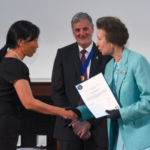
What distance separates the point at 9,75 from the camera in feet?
5.17

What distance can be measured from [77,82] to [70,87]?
0.08 meters

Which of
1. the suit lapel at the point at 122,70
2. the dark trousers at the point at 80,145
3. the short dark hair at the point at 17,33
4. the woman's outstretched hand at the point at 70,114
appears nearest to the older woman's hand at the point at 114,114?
the suit lapel at the point at 122,70

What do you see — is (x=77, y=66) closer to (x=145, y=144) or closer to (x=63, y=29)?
(x=145, y=144)

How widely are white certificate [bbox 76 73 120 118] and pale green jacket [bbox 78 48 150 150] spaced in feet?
0.20

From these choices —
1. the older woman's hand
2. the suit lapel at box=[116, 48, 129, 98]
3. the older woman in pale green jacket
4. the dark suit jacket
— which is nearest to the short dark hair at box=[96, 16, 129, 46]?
the older woman in pale green jacket

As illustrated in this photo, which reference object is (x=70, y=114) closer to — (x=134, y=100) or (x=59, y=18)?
(x=134, y=100)

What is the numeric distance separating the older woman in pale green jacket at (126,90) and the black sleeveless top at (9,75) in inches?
23.0

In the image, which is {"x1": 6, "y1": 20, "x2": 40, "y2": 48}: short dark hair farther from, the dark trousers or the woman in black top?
the dark trousers

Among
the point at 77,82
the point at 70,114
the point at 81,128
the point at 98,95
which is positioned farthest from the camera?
the point at 77,82

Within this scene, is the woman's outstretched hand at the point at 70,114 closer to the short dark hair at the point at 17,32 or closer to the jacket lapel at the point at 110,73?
the jacket lapel at the point at 110,73

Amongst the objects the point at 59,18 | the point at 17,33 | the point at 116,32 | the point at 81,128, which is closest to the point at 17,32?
the point at 17,33

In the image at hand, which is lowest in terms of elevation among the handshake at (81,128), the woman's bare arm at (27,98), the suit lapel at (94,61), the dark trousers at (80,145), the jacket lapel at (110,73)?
the dark trousers at (80,145)

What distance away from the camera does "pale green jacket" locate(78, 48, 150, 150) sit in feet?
4.95

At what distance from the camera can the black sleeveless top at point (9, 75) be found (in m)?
1.58
